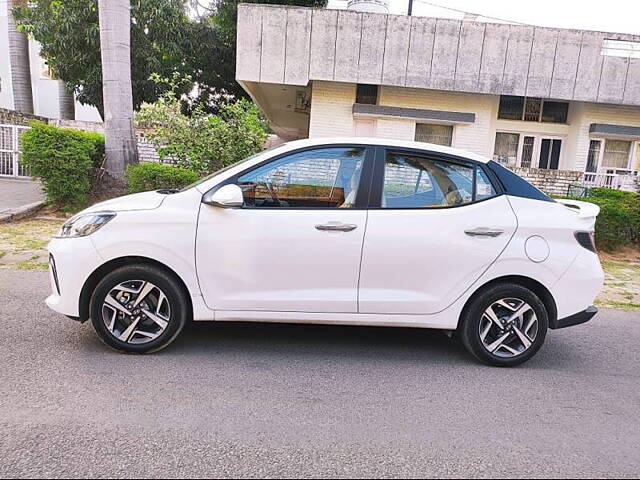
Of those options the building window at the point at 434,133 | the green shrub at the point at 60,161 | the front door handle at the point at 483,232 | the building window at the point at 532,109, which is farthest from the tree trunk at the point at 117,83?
the building window at the point at 532,109

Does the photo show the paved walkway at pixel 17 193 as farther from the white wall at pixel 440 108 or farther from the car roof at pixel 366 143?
the white wall at pixel 440 108

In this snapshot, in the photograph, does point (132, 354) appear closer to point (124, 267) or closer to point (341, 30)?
point (124, 267)

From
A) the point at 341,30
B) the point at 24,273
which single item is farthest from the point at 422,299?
the point at 341,30

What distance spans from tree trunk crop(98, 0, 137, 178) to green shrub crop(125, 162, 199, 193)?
983 millimetres

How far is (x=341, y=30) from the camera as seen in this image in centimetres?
1516

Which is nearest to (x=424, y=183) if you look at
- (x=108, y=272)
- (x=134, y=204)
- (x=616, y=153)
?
(x=134, y=204)

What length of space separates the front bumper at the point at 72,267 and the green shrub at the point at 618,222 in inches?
347

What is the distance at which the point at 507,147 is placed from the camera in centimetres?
1848

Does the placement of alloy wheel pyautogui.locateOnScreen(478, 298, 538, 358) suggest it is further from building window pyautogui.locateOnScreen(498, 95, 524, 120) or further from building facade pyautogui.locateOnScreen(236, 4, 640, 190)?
building window pyautogui.locateOnScreen(498, 95, 524, 120)

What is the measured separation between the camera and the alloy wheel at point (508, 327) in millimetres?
4125

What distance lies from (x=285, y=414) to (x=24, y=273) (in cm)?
466

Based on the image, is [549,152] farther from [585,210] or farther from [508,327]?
[508,327]

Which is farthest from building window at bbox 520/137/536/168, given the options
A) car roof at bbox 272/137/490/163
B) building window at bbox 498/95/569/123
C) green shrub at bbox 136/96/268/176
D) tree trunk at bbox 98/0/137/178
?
car roof at bbox 272/137/490/163

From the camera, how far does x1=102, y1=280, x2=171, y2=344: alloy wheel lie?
12.9 feet
